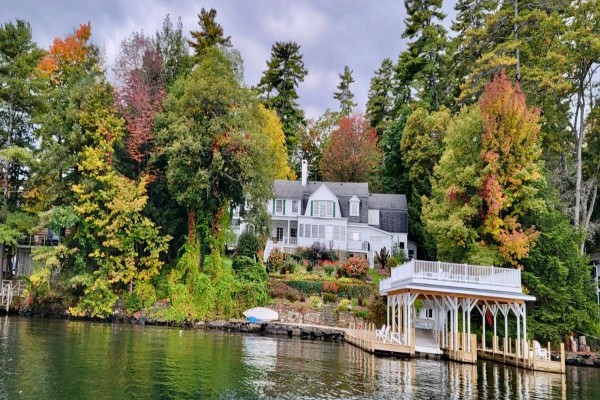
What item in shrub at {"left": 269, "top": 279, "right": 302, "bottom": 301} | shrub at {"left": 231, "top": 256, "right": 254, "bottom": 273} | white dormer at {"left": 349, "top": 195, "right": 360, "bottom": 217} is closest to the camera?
shrub at {"left": 269, "top": 279, "right": 302, "bottom": 301}

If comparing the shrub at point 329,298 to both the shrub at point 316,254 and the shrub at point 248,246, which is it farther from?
the shrub at point 248,246

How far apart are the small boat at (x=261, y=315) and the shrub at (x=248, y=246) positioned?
27.4 ft

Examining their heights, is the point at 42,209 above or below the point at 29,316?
above

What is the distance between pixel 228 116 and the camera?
112 feet

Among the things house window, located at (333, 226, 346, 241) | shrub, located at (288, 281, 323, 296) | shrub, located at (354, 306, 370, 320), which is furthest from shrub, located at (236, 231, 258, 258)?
shrub, located at (354, 306, 370, 320)

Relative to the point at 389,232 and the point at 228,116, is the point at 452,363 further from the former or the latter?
the point at 389,232

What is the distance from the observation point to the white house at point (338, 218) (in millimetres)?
47812

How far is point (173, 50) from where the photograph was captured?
1566 inches

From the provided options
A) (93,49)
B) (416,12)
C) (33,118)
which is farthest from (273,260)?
(416,12)

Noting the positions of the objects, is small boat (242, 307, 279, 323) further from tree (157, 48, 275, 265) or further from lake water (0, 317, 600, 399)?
lake water (0, 317, 600, 399)

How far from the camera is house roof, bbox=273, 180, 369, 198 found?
5094 cm

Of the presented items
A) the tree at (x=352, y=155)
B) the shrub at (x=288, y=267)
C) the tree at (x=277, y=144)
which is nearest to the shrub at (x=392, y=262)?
the shrub at (x=288, y=267)

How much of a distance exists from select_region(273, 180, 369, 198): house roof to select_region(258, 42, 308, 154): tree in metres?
13.3

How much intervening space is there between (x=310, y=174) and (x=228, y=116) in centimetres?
3334
